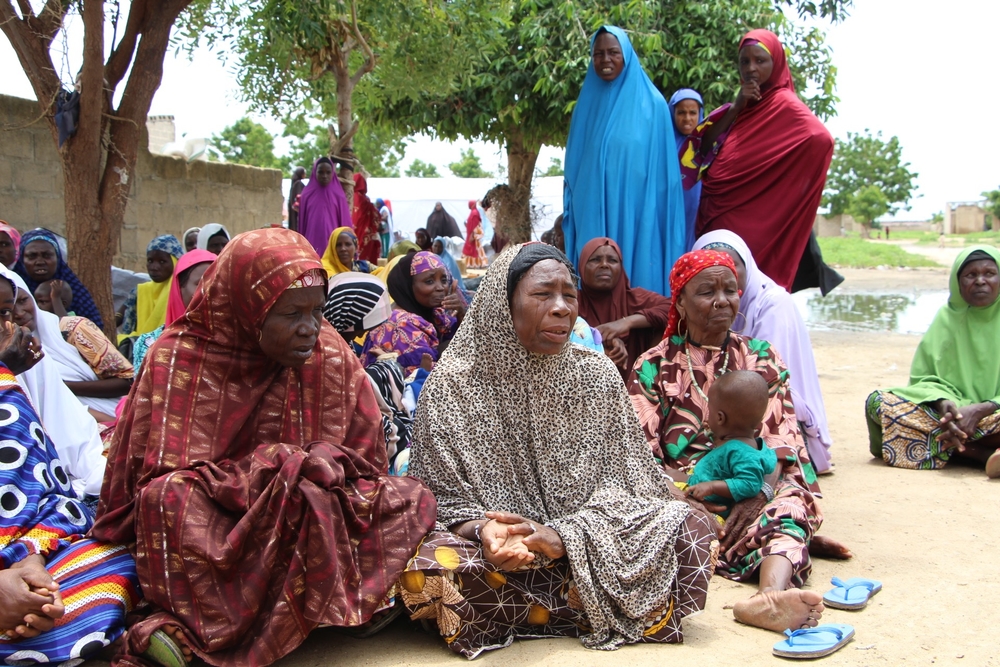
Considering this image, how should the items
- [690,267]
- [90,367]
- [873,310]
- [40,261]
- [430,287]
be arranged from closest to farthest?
1. [690,267]
2. [90,367]
3. [430,287]
4. [40,261]
5. [873,310]

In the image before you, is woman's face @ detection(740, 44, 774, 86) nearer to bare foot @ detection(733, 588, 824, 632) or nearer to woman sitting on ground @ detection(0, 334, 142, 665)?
bare foot @ detection(733, 588, 824, 632)

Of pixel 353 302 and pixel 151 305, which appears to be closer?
pixel 353 302

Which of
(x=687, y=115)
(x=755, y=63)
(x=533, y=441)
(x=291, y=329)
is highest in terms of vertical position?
(x=755, y=63)

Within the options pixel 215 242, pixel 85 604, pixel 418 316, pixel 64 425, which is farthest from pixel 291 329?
pixel 215 242

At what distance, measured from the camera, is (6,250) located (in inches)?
226

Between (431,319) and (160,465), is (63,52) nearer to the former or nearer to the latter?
(431,319)

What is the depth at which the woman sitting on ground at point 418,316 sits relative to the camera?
492cm

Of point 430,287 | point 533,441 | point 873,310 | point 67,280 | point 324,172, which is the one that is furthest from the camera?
point 873,310

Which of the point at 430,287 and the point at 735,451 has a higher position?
the point at 430,287

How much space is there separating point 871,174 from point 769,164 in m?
57.9

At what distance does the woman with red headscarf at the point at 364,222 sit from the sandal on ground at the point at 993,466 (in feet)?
29.0

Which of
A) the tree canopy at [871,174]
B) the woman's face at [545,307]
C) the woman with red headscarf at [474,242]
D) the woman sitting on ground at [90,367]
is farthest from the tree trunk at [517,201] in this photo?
the tree canopy at [871,174]

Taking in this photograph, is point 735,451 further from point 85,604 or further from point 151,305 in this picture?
point 151,305

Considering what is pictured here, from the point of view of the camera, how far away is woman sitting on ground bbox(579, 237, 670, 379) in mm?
5258
